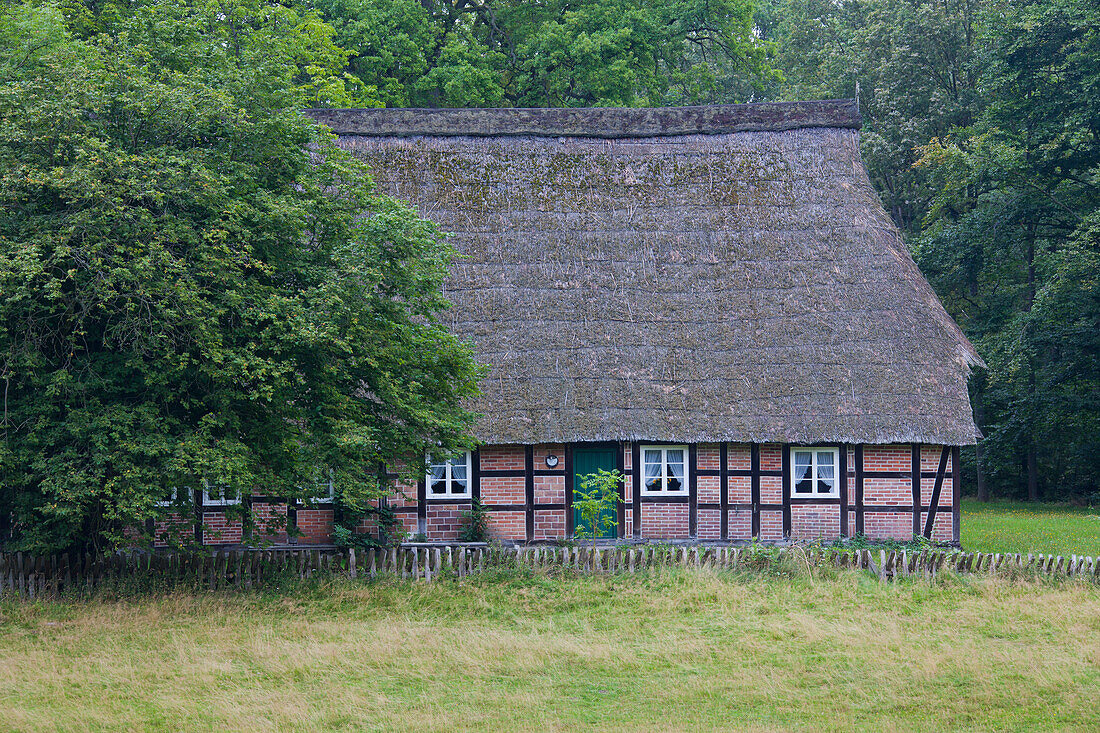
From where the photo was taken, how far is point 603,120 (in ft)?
67.5

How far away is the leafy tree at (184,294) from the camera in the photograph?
38.6ft

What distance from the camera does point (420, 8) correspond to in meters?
29.4

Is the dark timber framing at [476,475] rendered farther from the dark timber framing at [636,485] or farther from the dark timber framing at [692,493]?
the dark timber framing at [692,493]

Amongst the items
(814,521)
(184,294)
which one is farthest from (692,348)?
(184,294)

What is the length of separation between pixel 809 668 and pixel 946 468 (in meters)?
8.39

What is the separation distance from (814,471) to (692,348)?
3.05 metres

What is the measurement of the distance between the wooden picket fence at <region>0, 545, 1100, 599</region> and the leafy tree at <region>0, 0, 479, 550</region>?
0.51 meters

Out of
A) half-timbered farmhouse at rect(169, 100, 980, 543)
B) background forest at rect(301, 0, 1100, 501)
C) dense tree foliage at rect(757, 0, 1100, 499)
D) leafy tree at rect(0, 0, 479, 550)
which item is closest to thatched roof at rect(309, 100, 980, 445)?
half-timbered farmhouse at rect(169, 100, 980, 543)

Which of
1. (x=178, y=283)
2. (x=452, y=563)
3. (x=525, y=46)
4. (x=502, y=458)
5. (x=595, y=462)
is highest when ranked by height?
(x=525, y=46)

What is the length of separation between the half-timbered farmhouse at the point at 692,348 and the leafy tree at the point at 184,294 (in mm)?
3297

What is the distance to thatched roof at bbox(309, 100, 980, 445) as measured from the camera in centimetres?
1683

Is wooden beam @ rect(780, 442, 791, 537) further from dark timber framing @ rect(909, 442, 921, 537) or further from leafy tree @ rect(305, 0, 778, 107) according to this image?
leafy tree @ rect(305, 0, 778, 107)

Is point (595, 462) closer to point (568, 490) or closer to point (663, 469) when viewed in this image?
point (568, 490)

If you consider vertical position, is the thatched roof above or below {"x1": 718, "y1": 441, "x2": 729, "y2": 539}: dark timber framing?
above
